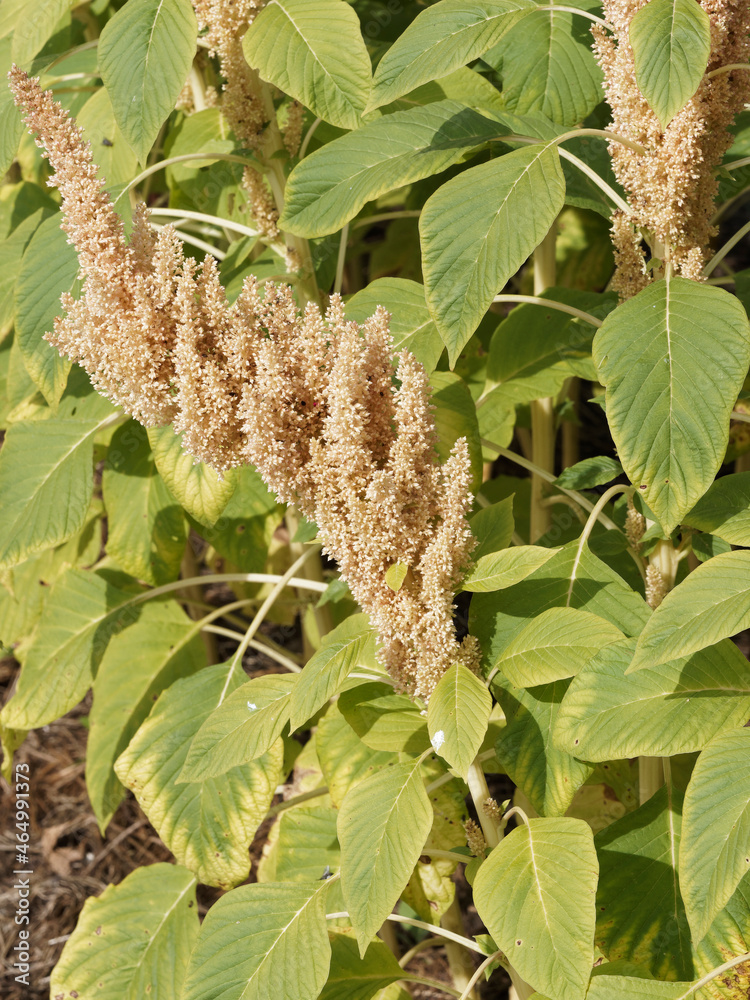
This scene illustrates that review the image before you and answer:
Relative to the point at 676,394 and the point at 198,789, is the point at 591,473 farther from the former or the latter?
the point at 198,789

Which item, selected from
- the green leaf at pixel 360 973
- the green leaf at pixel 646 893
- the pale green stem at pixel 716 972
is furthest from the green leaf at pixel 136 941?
the pale green stem at pixel 716 972

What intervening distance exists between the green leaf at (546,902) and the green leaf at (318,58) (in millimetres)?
935

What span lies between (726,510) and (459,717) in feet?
1.44

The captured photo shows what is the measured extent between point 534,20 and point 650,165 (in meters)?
0.55

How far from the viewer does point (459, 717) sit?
101 centimetres

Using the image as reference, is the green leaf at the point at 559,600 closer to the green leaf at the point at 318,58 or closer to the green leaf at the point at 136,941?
the green leaf at the point at 318,58

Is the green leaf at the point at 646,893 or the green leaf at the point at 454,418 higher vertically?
the green leaf at the point at 454,418

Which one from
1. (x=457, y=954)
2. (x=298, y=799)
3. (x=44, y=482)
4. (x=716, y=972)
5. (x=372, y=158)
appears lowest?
(x=457, y=954)

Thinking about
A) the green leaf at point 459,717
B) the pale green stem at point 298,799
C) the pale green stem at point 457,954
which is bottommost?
the pale green stem at point 457,954

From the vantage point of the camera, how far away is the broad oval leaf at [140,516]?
1.79 metres

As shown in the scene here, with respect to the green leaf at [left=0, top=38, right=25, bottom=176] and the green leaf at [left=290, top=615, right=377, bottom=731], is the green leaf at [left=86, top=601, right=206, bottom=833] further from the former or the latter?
the green leaf at [left=0, top=38, right=25, bottom=176]

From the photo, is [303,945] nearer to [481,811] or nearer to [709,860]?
[481,811]

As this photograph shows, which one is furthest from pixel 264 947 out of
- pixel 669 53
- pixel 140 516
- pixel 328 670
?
pixel 669 53

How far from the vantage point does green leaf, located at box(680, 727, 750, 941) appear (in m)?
0.93
